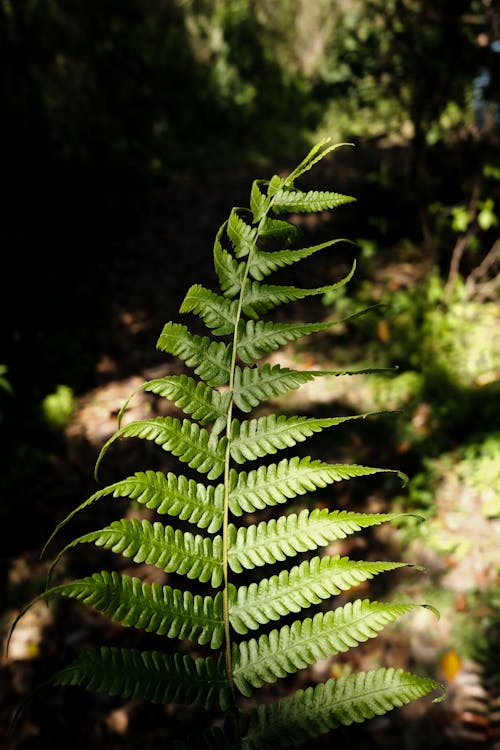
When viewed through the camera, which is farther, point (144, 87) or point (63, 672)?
point (144, 87)

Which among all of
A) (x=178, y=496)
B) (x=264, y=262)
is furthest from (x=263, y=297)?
(x=178, y=496)

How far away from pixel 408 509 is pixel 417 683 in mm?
2563

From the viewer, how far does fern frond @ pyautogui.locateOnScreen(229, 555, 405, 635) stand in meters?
1.00

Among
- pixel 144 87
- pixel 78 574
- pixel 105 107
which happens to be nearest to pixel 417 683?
pixel 78 574

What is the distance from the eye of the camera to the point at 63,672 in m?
0.85

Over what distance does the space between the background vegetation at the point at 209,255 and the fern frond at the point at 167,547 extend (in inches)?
87.0

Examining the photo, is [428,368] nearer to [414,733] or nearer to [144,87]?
[414,733]

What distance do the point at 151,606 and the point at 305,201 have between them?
890 millimetres

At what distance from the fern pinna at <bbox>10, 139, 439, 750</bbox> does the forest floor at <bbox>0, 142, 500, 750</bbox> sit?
0.58ft

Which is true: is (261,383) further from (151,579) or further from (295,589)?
(151,579)

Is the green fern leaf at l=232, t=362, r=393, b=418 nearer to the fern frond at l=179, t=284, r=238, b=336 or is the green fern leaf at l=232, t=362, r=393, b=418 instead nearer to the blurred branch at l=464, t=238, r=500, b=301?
the fern frond at l=179, t=284, r=238, b=336

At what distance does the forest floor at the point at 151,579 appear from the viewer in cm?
256

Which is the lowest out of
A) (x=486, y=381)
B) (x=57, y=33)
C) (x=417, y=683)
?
(x=417, y=683)

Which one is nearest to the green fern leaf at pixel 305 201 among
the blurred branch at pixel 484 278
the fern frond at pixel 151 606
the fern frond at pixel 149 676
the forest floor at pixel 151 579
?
the fern frond at pixel 151 606
